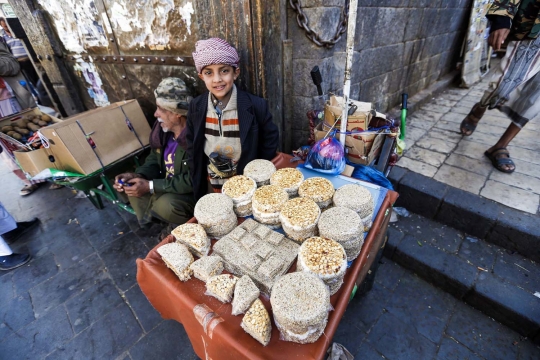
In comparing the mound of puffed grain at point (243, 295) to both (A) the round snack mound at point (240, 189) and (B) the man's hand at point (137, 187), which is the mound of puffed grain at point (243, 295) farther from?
(B) the man's hand at point (137, 187)

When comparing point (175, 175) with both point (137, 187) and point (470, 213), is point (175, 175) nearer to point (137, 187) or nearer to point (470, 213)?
point (137, 187)

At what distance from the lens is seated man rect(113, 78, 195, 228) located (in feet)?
7.94

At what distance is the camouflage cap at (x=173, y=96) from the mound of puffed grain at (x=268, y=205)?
1453 millimetres

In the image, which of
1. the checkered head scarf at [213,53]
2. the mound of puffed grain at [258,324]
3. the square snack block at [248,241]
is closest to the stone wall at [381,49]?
the checkered head scarf at [213,53]

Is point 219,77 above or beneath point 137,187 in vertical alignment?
above

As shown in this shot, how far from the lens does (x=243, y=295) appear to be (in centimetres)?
111

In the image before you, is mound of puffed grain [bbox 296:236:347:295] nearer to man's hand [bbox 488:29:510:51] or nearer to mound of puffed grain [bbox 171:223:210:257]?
mound of puffed grain [bbox 171:223:210:257]

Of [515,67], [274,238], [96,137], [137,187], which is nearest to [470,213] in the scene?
[515,67]

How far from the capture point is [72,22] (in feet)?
11.0

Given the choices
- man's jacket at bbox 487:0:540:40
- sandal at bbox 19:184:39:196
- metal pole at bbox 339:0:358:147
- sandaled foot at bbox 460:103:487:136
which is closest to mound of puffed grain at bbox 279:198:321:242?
metal pole at bbox 339:0:358:147

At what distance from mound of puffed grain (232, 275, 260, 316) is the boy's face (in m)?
1.50

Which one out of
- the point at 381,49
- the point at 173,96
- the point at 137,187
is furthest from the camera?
the point at 381,49

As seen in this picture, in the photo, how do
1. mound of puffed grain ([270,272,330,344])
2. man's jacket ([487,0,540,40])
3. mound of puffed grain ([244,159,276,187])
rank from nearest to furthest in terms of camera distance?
mound of puffed grain ([270,272,330,344]) < mound of puffed grain ([244,159,276,187]) < man's jacket ([487,0,540,40])

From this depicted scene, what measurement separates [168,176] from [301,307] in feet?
7.74
